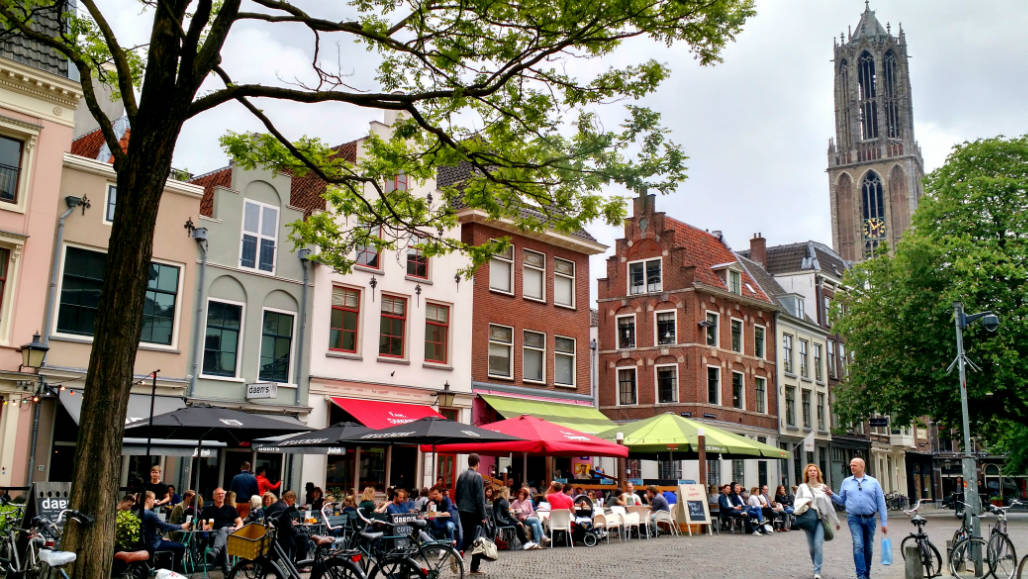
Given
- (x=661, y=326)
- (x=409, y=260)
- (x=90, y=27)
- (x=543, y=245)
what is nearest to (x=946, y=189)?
(x=661, y=326)

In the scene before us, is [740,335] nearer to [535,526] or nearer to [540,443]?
[540,443]

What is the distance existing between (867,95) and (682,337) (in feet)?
289

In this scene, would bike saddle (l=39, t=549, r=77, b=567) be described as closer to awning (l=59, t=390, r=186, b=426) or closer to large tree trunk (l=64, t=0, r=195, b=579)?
large tree trunk (l=64, t=0, r=195, b=579)

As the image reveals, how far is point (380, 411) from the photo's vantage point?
81.1ft

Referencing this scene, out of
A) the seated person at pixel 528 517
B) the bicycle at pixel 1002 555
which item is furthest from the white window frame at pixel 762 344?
the bicycle at pixel 1002 555

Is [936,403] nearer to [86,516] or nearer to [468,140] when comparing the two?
[468,140]

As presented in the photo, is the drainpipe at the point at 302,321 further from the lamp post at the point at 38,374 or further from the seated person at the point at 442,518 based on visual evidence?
the seated person at the point at 442,518

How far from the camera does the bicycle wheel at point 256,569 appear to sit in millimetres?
9766

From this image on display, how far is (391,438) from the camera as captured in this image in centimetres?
1805

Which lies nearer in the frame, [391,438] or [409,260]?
[391,438]

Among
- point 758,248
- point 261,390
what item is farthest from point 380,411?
point 758,248

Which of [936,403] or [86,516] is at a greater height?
[936,403]

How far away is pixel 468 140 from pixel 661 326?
2985cm

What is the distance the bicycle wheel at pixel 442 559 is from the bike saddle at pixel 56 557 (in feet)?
13.2
